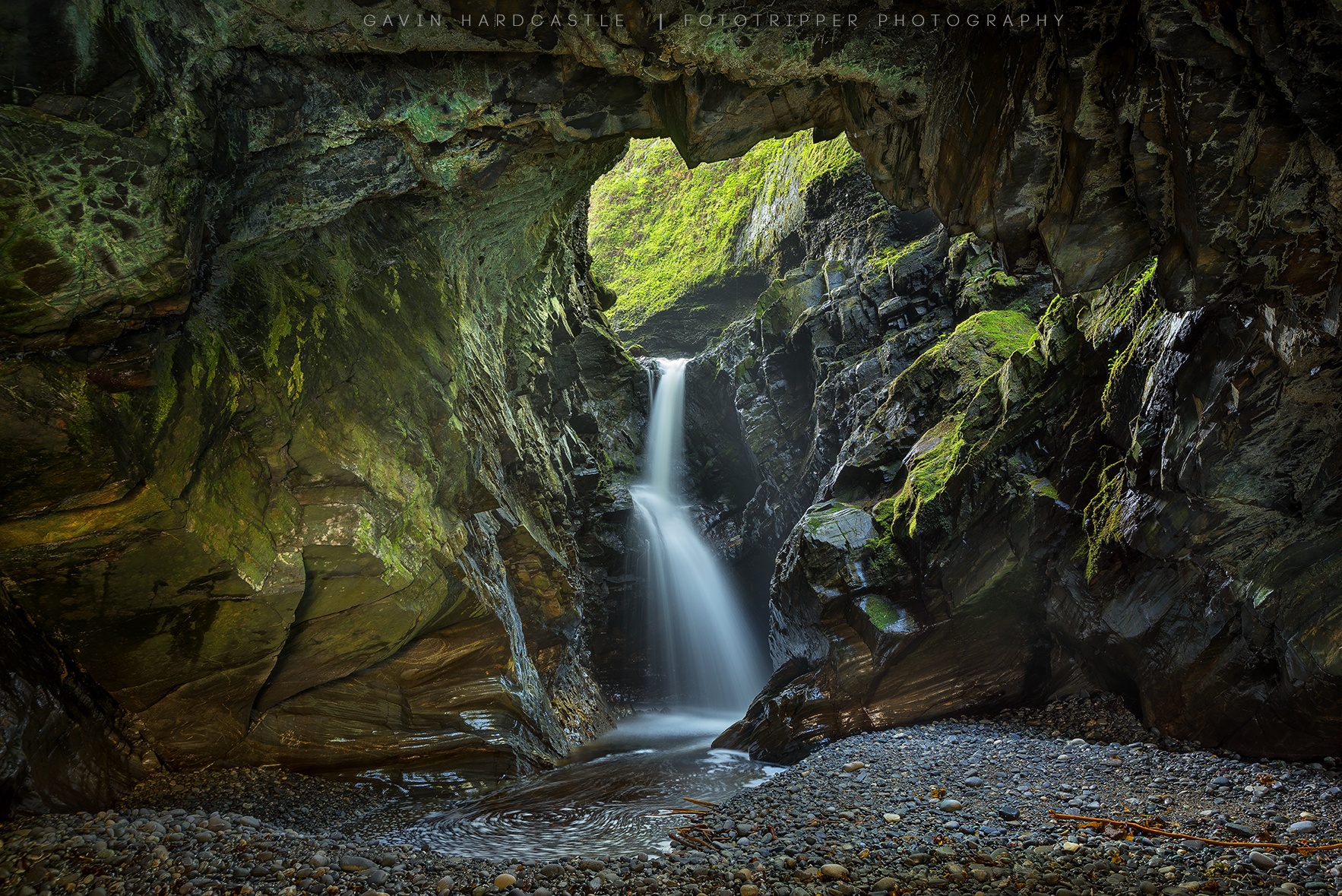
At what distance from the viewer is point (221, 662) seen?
8.41 meters

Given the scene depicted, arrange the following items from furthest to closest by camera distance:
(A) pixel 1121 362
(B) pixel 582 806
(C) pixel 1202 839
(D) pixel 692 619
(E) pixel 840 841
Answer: (D) pixel 692 619 → (A) pixel 1121 362 → (B) pixel 582 806 → (E) pixel 840 841 → (C) pixel 1202 839

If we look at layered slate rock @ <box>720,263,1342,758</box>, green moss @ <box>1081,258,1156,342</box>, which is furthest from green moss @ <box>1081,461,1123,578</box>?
green moss @ <box>1081,258,1156,342</box>

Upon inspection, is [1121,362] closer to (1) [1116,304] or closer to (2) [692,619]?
(1) [1116,304]

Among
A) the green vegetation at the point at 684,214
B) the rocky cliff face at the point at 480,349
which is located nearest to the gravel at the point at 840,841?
the rocky cliff face at the point at 480,349

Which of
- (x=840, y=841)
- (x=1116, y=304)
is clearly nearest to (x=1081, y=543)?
(x=1116, y=304)

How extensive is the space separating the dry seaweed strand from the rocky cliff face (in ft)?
7.54

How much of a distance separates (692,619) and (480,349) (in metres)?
13.2

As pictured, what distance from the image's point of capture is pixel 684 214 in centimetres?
3594

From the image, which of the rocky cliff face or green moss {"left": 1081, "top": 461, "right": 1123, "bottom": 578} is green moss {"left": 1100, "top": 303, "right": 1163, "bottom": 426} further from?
green moss {"left": 1081, "top": 461, "right": 1123, "bottom": 578}

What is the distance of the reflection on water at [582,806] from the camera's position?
7523mm

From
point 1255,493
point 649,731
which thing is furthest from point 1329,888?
point 649,731

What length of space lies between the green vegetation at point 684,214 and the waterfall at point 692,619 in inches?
502

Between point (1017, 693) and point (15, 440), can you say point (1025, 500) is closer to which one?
point (1017, 693)

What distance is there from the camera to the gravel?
518cm
